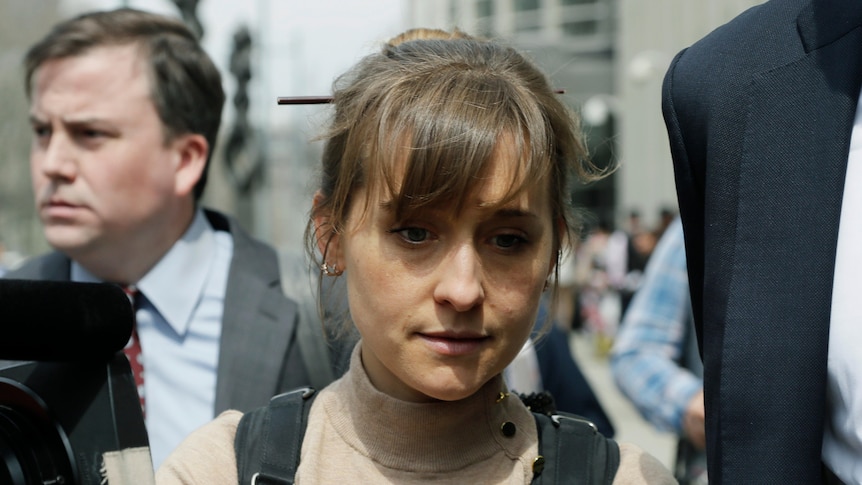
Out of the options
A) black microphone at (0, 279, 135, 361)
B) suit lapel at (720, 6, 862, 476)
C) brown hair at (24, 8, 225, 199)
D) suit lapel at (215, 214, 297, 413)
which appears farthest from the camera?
brown hair at (24, 8, 225, 199)

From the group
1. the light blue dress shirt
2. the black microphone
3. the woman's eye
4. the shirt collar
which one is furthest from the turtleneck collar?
the shirt collar

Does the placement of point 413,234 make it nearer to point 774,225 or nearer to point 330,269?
point 330,269

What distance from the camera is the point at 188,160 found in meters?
3.36

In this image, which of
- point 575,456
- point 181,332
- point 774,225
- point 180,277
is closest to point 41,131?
point 180,277

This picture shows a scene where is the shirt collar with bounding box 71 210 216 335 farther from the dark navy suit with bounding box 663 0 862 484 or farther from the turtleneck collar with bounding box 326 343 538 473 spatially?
Result: the dark navy suit with bounding box 663 0 862 484

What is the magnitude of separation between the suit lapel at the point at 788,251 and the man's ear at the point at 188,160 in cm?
210

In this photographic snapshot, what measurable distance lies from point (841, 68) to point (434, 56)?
0.68 meters

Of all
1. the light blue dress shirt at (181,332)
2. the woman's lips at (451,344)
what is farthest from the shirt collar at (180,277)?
the woman's lips at (451,344)

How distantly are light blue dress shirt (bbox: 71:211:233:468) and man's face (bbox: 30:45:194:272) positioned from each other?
4.3 inches

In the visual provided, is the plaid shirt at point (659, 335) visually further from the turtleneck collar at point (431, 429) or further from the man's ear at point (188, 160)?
the turtleneck collar at point (431, 429)

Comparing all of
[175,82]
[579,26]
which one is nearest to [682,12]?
[579,26]

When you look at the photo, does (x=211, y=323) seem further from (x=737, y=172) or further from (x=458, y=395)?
(x=737, y=172)

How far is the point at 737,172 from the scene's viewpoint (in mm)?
1518

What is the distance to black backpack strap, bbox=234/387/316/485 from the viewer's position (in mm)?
1765
